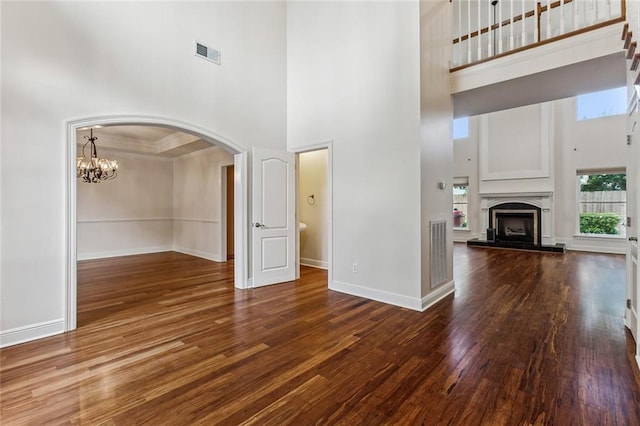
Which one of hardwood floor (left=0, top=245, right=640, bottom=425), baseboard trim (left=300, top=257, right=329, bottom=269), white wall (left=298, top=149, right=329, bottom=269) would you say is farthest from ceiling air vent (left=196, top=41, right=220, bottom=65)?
baseboard trim (left=300, top=257, right=329, bottom=269)

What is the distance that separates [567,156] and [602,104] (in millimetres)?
1377

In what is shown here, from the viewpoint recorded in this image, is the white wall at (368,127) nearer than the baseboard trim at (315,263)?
Yes

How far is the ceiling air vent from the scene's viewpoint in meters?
4.05

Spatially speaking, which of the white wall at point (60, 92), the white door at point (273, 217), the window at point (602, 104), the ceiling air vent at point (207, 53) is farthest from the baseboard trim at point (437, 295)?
the window at point (602, 104)

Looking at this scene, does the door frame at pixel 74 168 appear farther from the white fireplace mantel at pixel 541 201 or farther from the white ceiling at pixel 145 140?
the white fireplace mantel at pixel 541 201

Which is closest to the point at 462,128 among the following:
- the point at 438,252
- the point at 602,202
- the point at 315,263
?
the point at 602,202

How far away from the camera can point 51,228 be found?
2.93 m

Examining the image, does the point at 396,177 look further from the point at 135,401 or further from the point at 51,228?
the point at 51,228

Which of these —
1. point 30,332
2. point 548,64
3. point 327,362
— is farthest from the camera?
point 548,64

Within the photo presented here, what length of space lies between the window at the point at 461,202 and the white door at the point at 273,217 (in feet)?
23.1

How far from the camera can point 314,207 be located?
20.1ft

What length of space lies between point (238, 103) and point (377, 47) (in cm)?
213

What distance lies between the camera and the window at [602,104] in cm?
722

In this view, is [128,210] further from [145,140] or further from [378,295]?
[378,295]
